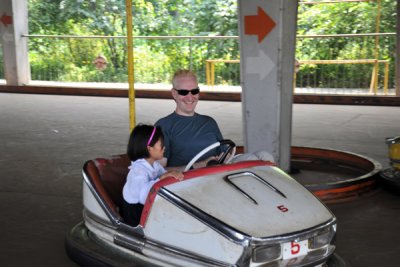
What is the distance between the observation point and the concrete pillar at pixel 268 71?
167 inches

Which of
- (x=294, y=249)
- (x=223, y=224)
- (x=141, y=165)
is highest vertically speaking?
(x=141, y=165)

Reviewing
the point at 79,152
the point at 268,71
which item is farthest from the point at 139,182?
the point at 79,152

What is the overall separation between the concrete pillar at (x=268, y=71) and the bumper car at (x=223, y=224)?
5.93 ft

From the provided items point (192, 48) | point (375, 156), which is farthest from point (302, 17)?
point (375, 156)

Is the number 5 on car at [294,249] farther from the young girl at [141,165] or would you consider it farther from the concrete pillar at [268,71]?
the concrete pillar at [268,71]

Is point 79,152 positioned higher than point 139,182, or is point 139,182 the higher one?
point 139,182

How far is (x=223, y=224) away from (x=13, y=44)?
10683 millimetres

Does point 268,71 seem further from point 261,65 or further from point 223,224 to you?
point 223,224

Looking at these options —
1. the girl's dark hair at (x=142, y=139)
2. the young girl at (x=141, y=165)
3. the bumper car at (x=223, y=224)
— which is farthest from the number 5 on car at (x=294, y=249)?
the girl's dark hair at (x=142, y=139)

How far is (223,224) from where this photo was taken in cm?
209

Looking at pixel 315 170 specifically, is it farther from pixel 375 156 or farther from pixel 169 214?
pixel 169 214

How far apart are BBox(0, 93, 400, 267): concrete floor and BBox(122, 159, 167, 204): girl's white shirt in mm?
537

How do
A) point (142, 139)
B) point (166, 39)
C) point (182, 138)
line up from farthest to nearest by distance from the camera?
point (166, 39)
point (182, 138)
point (142, 139)

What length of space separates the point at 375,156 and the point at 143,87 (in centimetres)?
663
